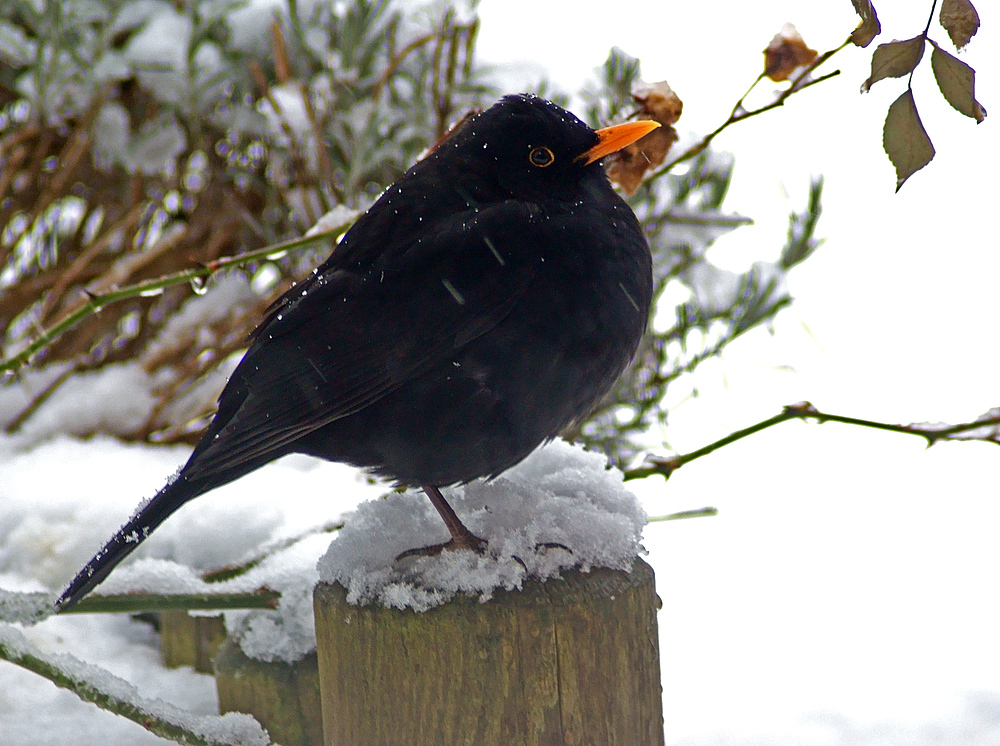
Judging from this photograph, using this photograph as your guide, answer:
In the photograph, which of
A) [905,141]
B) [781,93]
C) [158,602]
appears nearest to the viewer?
[905,141]

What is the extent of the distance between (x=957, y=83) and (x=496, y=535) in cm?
103

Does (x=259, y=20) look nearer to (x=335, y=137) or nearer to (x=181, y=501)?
(x=335, y=137)

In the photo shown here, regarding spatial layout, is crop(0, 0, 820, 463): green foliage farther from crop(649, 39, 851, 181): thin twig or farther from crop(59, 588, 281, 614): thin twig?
crop(59, 588, 281, 614): thin twig

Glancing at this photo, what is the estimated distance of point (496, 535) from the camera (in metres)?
1.70

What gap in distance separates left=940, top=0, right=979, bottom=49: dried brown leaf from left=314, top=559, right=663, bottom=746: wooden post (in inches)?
35.4

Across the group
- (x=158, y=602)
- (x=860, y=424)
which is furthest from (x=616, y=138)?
(x=158, y=602)

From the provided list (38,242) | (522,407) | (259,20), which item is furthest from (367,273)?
(38,242)

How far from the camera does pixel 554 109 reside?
1.75 metres

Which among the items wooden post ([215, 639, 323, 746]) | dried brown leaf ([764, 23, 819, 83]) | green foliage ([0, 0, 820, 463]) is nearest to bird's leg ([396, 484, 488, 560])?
wooden post ([215, 639, 323, 746])

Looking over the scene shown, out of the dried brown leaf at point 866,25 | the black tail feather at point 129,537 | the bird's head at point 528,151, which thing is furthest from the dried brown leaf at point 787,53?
the black tail feather at point 129,537

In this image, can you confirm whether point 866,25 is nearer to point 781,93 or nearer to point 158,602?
point 781,93

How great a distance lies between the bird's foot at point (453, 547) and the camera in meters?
1.64

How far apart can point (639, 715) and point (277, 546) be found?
0.95 meters

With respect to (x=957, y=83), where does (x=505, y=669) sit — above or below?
below
